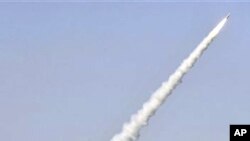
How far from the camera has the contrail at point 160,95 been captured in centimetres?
18862

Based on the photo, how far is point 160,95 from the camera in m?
190

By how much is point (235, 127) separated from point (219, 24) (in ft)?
56.8

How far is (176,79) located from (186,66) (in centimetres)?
235

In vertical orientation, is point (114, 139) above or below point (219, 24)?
below

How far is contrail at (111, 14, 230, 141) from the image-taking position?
7426 inches

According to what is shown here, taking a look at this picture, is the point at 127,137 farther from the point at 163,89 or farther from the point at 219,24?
the point at 219,24

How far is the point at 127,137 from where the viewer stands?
629 feet

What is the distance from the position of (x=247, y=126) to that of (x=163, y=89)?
49.4 feet

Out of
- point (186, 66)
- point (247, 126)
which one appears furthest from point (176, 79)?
point (247, 126)

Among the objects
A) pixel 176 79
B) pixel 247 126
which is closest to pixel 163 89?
pixel 176 79

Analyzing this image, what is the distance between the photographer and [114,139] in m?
194

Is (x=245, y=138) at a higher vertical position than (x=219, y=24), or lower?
lower

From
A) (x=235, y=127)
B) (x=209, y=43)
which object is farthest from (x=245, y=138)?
(x=209, y=43)

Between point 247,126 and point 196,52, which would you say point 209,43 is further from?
point 247,126
